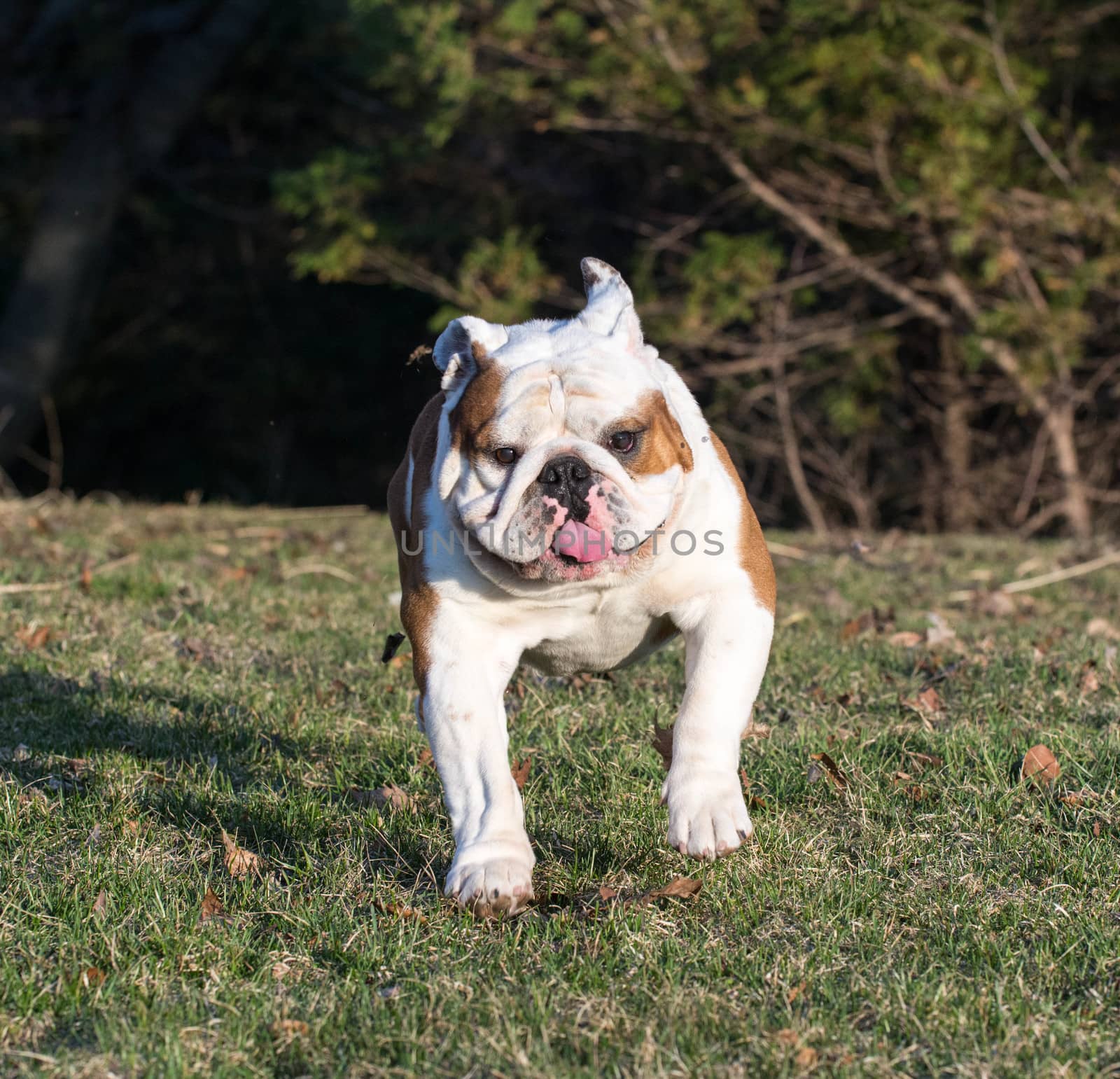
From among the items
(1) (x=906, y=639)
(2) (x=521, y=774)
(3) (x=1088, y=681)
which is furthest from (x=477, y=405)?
(1) (x=906, y=639)

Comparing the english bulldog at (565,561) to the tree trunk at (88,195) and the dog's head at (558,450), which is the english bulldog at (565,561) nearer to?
the dog's head at (558,450)

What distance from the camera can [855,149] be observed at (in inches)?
428

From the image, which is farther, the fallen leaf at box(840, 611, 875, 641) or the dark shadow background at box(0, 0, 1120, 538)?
the dark shadow background at box(0, 0, 1120, 538)

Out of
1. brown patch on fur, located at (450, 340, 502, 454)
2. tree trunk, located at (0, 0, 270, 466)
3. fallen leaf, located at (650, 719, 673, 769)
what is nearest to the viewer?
brown patch on fur, located at (450, 340, 502, 454)

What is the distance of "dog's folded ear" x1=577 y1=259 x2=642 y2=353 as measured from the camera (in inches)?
136

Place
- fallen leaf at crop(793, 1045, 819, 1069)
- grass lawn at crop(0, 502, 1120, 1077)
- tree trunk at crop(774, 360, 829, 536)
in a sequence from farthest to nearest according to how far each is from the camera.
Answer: tree trunk at crop(774, 360, 829, 536) < grass lawn at crop(0, 502, 1120, 1077) < fallen leaf at crop(793, 1045, 819, 1069)

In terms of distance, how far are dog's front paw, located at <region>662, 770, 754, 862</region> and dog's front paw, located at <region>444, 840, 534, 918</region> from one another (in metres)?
0.32

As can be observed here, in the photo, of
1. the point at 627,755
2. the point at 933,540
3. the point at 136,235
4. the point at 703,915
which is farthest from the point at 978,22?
the point at 136,235

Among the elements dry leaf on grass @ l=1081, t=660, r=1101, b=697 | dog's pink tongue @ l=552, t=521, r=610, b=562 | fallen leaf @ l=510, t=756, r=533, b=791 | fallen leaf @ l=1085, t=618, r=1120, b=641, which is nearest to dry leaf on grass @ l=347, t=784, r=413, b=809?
fallen leaf @ l=510, t=756, r=533, b=791

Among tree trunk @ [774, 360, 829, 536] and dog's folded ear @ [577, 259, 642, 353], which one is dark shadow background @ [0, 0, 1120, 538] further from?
dog's folded ear @ [577, 259, 642, 353]

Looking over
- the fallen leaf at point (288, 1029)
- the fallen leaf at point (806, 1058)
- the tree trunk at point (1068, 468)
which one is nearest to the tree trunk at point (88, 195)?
the tree trunk at point (1068, 468)

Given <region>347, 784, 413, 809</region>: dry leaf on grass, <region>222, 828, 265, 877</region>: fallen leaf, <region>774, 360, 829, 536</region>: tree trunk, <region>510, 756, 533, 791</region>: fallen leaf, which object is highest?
<region>222, 828, 265, 877</region>: fallen leaf

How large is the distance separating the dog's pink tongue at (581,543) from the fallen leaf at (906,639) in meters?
2.75

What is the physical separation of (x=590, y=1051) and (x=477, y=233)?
1129 centimetres
